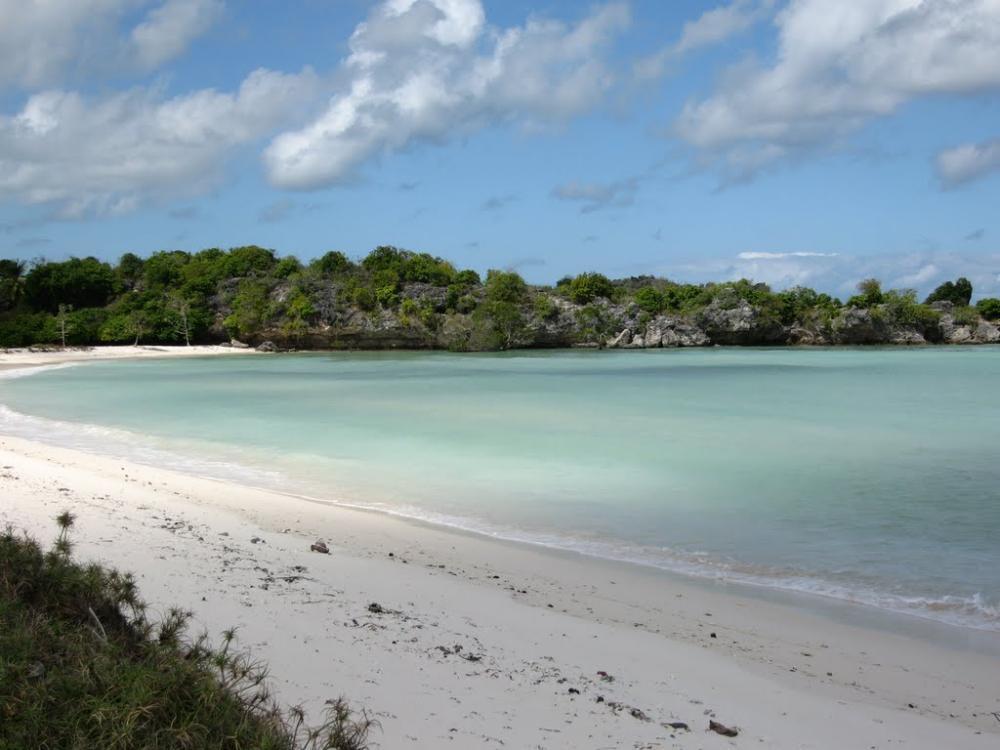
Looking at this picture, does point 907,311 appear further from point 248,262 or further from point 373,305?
point 248,262

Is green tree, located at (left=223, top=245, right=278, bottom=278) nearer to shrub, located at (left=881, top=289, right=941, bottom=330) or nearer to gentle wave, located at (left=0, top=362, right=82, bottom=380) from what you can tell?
gentle wave, located at (left=0, top=362, right=82, bottom=380)

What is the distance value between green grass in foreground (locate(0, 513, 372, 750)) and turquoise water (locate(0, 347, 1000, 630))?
425 centimetres

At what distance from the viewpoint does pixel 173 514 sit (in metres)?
6.84

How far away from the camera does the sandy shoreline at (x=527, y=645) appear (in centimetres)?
319

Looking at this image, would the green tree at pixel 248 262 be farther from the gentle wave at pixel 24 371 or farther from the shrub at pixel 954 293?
the shrub at pixel 954 293

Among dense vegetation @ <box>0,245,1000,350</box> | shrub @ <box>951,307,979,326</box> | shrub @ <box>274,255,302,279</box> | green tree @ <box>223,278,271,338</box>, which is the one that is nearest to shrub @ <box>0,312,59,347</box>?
dense vegetation @ <box>0,245,1000,350</box>

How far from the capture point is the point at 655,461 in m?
11.3

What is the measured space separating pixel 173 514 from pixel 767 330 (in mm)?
65413

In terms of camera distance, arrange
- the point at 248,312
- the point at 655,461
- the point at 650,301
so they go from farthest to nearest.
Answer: the point at 650,301
the point at 248,312
the point at 655,461

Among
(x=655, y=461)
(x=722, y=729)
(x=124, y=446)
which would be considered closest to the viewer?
(x=722, y=729)

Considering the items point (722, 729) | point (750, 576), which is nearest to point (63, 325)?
point (750, 576)

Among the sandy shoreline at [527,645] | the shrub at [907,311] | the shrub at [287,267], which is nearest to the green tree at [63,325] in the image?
the shrub at [287,267]

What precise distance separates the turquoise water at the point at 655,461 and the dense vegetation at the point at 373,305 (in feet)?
121

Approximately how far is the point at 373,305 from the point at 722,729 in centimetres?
6188
